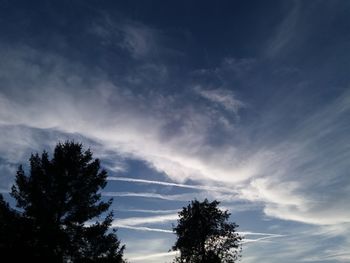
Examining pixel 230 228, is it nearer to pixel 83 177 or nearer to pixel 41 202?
pixel 83 177

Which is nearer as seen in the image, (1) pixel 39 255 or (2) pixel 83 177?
(1) pixel 39 255

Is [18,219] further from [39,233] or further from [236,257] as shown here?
[236,257]

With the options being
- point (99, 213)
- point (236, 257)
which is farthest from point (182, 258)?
point (99, 213)

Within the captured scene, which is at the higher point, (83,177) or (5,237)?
(83,177)

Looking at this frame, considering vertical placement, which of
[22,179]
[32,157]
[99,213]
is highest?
[32,157]

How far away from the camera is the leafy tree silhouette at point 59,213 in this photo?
74.4 feet

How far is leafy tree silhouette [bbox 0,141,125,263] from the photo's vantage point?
22.7 meters

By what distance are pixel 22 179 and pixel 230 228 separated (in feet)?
86.0

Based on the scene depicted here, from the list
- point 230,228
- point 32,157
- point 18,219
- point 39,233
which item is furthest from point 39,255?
point 230,228

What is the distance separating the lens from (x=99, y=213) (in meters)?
26.4

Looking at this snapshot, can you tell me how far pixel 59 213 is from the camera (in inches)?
959

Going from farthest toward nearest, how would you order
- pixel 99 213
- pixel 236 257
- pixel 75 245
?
pixel 236 257, pixel 99 213, pixel 75 245

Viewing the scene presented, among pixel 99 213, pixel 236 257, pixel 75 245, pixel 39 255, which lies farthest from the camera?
pixel 236 257

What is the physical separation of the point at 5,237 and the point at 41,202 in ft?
10.3
